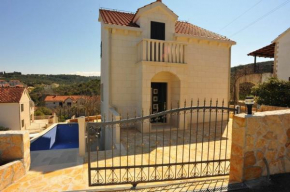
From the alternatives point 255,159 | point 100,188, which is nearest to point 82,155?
point 100,188

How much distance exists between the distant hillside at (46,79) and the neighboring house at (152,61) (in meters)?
66.8

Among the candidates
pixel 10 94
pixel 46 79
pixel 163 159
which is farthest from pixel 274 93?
pixel 46 79

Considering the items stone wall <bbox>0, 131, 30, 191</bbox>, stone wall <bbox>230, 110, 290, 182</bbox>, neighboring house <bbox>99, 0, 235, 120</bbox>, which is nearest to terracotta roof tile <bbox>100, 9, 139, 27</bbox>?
neighboring house <bbox>99, 0, 235, 120</bbox>

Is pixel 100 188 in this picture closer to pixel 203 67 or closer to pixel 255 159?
pixel 255 159

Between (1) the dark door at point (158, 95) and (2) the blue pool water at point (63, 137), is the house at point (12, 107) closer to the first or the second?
(2) the blue pool water at point (63, 137)

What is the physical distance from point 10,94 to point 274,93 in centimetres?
3194

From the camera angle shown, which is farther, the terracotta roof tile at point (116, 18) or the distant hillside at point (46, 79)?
the distant hillside at point (46, 79)

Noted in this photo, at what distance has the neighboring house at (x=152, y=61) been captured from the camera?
345 inches

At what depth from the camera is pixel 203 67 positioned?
36.1ft

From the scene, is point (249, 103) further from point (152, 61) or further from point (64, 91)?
point (64, 91)

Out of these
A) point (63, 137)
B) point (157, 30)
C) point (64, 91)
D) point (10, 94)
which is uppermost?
point (157, 30)

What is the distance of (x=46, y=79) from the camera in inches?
3472

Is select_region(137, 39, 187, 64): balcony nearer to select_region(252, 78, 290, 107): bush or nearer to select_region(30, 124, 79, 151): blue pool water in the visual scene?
select_region(252, 78, 290, 107): bush

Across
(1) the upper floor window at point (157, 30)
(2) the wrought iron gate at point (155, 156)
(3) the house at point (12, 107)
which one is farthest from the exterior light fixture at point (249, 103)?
(3) the house at point (12, 107)
